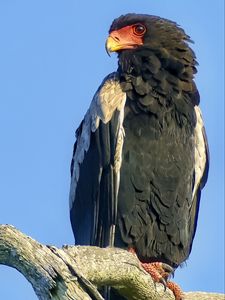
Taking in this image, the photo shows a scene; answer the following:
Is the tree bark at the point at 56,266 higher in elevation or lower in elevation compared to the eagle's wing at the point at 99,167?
lower

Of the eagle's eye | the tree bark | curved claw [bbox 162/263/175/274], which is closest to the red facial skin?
the eagle's eye

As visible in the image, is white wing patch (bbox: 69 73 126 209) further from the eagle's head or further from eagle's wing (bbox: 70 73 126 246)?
the eagle's head

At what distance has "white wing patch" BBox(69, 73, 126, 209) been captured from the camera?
29.7 ft

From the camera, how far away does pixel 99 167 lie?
916 cm

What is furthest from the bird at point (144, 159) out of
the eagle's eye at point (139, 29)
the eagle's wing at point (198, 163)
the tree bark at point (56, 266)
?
the tree bark at point (56, 266)

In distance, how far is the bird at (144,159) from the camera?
349 inches

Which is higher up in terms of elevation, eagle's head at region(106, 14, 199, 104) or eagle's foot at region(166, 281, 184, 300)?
eagle's head at region(106, 14, 199, 104)

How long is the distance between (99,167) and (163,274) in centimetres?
143

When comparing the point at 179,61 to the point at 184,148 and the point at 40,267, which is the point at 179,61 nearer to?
the point at 184,148

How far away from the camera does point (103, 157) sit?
9094 millimetres

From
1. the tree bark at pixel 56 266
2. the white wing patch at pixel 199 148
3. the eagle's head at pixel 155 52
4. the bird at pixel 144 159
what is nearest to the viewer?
the tree bark at pixel 56 266

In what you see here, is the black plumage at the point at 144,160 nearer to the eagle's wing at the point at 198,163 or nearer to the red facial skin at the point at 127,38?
the eagle's wing at the point at 198,163

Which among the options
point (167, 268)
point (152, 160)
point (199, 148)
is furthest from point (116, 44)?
point (167, 268)

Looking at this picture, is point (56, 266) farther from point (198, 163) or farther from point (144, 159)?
point (198, 163)
